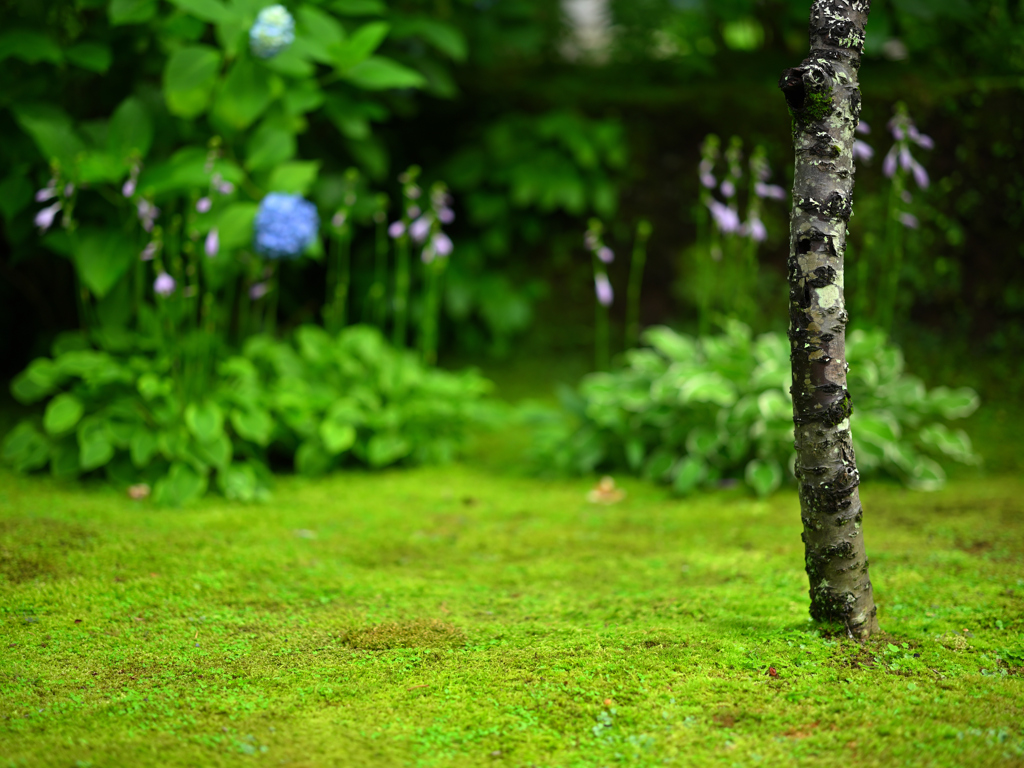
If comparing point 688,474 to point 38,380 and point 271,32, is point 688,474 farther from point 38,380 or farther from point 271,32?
point 38,380

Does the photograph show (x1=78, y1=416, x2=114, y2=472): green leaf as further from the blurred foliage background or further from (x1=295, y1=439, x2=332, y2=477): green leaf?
(x1=295, y1=439, x2=332, y2=477): green leaf

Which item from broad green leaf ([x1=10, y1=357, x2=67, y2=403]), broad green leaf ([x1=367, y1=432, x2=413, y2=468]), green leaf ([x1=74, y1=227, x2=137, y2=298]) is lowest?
broad green leaf ([x1=367, y1=432, x2=413, y2=468])

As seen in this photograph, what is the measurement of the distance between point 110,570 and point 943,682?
2.00 m

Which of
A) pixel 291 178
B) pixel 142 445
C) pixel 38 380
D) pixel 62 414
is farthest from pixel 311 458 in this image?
pixel 291 178

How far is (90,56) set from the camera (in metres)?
3.13

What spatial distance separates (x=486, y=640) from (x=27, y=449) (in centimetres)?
217

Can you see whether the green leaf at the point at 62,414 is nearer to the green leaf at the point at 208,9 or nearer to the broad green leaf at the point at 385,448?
the broad green leaf at the point at 385,448

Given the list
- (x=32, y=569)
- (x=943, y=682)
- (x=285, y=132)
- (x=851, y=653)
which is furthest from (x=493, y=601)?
(x=285, y=132)

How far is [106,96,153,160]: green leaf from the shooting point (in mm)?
3127

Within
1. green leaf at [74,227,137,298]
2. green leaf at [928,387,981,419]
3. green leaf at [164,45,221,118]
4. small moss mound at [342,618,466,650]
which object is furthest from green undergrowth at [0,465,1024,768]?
green leaf at [164,45,221,118]

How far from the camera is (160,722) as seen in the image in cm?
152

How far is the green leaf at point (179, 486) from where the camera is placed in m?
2.94

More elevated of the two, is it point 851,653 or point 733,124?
point 733,124

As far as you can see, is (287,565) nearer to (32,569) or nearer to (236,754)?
(32,569)
